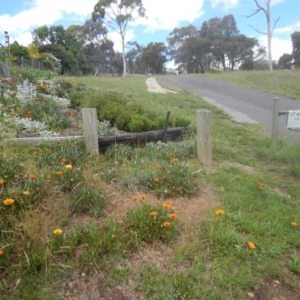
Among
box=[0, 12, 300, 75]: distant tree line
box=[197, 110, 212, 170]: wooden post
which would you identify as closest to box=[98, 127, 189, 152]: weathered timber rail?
box=[197, 110, 212, 170]: wooden post

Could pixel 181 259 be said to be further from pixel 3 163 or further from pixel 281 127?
pixel 281 127

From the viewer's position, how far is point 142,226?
2637mm

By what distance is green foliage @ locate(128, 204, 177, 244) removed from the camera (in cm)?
260

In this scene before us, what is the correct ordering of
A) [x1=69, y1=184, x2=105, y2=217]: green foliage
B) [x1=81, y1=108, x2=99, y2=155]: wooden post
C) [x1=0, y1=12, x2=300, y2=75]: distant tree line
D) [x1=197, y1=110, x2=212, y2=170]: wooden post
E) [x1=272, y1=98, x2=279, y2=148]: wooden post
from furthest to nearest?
[x1=0, y1=12, x2=300, y2=75]: distant tree line
[x1=272, y1=98, x2=279, y2=148]: wooden post
[x1=197, y1=110, x2=212, y2=170]: wooden post
[x1=81, y1=108, x2=99, y2=155]: wooden post
[x1=69, y1=184, x2=105, y2=217]: green foliage

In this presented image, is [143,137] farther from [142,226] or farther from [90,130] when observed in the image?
[142,226]

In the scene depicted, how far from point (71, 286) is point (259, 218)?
191 cm

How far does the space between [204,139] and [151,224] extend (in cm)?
201

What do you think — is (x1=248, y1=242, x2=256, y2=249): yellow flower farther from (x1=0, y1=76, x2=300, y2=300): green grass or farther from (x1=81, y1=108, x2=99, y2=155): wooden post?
(x1=81, y1=108, x2=99, y2=155): wooden post

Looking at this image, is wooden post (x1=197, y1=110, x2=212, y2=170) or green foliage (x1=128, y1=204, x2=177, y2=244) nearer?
green foliage (x1=128, y1=204, x2=177, y2=244)

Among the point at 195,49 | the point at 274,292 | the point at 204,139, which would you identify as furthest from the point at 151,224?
the point at 195,49

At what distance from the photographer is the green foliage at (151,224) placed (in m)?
2.60

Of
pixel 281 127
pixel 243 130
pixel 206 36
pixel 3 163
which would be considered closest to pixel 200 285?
pixel 3 163

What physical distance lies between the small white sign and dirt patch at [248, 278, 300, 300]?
10.6 ft

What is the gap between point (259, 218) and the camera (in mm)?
3078
